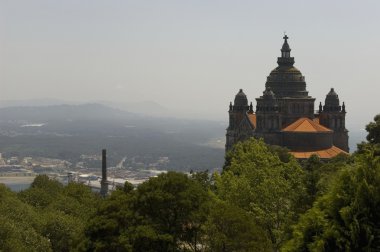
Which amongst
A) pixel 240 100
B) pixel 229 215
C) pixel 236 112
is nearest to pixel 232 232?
pixel 229 215

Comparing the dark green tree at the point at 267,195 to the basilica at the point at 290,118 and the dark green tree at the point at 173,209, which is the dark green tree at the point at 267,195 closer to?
the dark green tree at the point at 173,209

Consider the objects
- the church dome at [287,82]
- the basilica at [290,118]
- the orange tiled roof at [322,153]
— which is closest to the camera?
the orange tiled roof at [322,153]

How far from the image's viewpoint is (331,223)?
2277cm

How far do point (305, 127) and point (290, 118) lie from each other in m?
5.49

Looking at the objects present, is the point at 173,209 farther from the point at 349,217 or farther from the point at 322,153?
the point at 322,153

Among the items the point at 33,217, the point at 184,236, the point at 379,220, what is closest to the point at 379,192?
the point at 379,220

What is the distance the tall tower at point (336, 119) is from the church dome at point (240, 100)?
1345cm

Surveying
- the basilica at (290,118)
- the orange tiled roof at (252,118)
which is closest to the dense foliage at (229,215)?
the basilica at (290,118)

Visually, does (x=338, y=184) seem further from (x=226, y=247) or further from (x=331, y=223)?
(x=226, y=247)

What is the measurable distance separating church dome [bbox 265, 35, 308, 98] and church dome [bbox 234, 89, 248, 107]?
4.57m

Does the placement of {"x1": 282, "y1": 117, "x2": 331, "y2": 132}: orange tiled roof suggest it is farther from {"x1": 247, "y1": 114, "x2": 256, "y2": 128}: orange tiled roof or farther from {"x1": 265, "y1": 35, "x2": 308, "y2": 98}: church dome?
{"x1": 265, "y1": 35, "x2": 308, "y2": 98}: church dome

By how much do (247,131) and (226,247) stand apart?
66.1 meters

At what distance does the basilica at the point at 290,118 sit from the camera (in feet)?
316

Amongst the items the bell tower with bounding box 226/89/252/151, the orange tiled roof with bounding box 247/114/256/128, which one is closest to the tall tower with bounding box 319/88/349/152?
the orange tiled roof with bounding box 247/114/256/128
